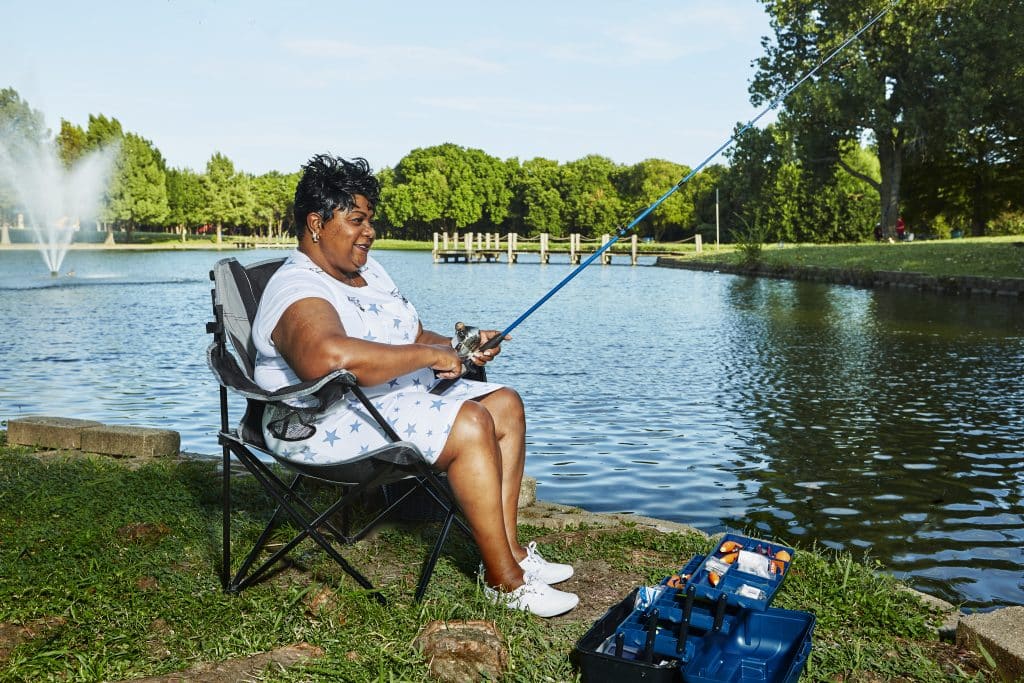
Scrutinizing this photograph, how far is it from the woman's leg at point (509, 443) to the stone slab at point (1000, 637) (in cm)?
134

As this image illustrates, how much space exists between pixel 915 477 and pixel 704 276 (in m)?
29.3

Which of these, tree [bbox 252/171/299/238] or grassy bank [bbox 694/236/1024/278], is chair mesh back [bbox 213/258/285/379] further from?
tree [bbox 252/171/299/238]

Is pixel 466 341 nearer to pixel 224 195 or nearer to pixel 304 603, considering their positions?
pixel 304 603

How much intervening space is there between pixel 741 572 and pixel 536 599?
0.63 metres

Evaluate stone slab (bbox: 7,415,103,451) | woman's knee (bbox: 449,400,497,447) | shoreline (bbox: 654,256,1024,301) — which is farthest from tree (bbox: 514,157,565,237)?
woman's knee (bbox: 449,400,497,447)

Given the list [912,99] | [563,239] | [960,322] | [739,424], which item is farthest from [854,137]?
[563,239]

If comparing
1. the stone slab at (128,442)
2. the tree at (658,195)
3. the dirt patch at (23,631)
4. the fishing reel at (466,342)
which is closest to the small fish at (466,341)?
the fishing reel at (466,342)

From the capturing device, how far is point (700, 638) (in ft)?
8.36

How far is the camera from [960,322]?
15664 mm

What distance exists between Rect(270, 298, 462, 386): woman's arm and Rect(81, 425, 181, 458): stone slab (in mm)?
2462

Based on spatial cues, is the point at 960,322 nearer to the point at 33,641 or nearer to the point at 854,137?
the point at 33,641

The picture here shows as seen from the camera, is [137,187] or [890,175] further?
[137,187]

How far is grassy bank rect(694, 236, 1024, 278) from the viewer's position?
2327cm

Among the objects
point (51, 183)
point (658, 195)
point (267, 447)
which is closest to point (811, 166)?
point (267, 447)
